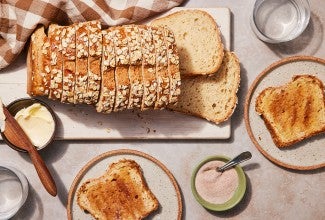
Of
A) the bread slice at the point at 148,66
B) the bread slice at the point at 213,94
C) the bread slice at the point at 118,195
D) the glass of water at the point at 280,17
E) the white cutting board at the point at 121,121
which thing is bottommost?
the bread slice at the point at 118,195

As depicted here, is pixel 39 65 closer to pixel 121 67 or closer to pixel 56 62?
pixel 56 62

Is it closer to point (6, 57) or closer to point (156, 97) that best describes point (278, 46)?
point (156, 97)

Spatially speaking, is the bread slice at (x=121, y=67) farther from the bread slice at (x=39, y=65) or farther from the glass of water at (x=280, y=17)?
the glass of water at (x=280, y=17)

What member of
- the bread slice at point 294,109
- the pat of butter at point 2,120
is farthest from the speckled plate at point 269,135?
the pat of butter at point 2,120

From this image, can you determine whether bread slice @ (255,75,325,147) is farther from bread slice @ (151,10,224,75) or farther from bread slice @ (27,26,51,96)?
bread slice @ (27,26,51,96)

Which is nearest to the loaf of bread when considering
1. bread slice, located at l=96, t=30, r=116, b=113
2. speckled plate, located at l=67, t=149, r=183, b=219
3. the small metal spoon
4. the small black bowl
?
bread slice, located at l=96, t=30, r=116, b=113
